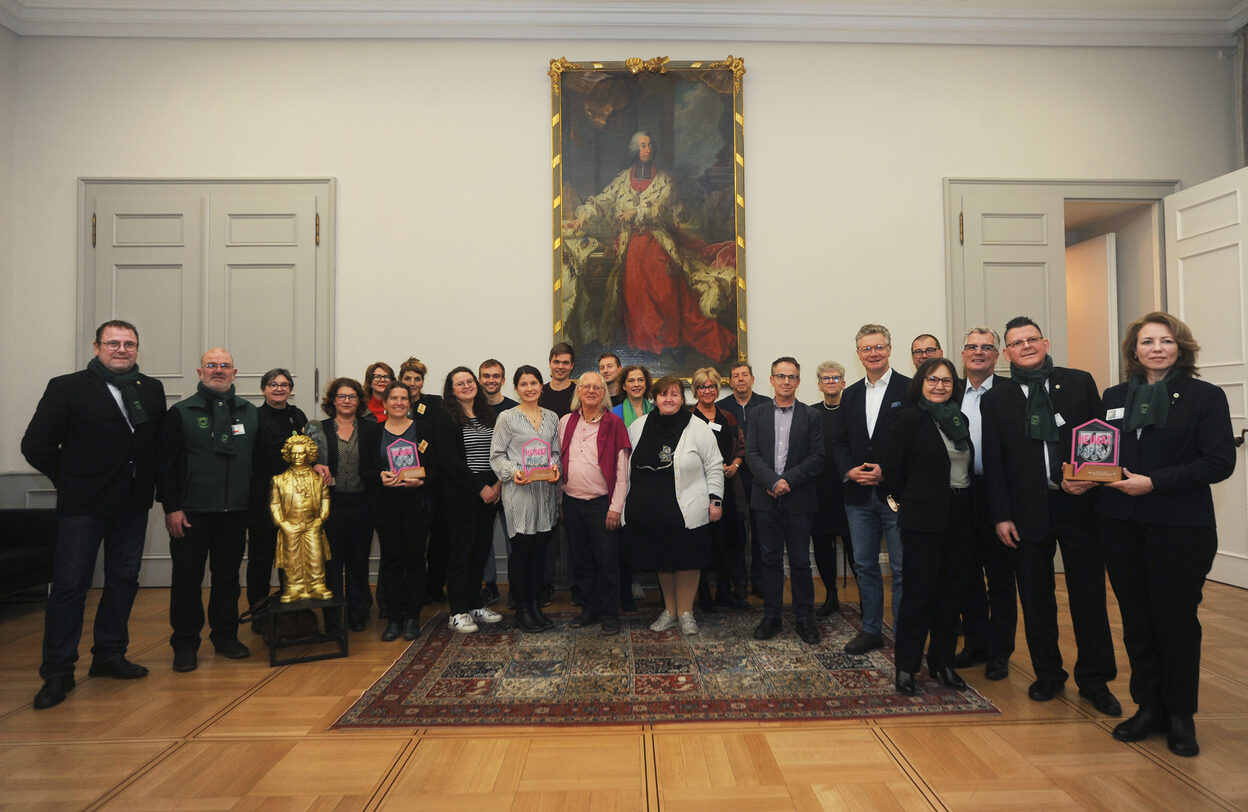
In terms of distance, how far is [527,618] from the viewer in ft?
14.5

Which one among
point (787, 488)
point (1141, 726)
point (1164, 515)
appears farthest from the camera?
point (787, 488)

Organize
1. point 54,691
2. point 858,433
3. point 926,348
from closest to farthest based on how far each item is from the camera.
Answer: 1. point 54,691
2. point 858,433
3. point 926,348

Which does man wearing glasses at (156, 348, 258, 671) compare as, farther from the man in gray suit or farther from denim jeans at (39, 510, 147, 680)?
the man in gray suit

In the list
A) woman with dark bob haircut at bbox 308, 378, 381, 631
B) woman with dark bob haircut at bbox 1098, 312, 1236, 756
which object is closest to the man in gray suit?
woman with dark bob haircut at bbox 1098, 312, 1236, 756

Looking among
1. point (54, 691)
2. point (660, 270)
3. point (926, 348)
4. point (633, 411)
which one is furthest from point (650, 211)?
point (54, 691)

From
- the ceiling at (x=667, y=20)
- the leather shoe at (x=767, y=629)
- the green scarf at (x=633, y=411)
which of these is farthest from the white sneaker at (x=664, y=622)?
the ceiling at (x=667, y=20)

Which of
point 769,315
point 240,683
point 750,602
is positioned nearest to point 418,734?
point 240,683

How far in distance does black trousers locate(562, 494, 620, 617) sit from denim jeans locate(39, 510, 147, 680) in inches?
95.9

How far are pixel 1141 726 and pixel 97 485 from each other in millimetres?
4937

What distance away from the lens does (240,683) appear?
3629mm

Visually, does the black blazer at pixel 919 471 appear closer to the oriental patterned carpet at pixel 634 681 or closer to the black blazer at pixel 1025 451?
the black blazer at pixel 1025 451

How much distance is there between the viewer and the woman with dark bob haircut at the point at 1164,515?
8.70 ft

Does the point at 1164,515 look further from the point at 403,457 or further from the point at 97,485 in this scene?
the point at 97,485

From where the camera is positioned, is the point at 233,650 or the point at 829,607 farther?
the point at 829,607
